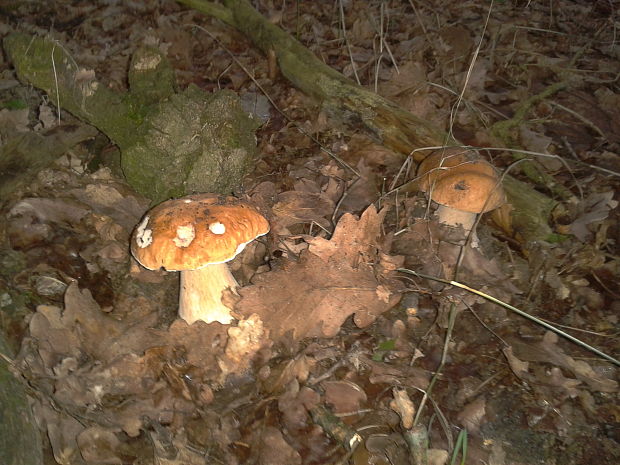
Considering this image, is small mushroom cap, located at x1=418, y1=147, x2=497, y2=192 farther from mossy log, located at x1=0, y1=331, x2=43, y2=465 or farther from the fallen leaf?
mossy log, located at x1=0, y1=331, x2=43, y2=465

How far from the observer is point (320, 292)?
8.64ft

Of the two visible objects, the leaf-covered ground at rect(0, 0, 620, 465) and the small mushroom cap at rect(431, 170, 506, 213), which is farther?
the small mushroom cap at rect(431, 170, 506, 213)

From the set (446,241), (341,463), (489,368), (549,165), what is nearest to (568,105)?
(549,165)

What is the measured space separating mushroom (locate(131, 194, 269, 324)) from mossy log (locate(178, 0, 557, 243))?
1.70 meters

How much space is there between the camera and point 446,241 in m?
3.21

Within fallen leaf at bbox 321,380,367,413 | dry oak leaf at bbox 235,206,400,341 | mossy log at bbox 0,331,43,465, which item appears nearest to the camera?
mossy log at bbox 0,331,43,465

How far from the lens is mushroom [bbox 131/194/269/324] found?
2402mm

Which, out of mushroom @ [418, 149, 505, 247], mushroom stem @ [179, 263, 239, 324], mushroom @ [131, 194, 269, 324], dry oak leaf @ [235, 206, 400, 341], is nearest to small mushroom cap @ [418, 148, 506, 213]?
mushroom @ [418, 149, 505, 247]

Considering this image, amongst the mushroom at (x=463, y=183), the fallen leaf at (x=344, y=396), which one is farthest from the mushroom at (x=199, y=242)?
the mushroom at (x=463, y=183)

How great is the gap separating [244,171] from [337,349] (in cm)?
190

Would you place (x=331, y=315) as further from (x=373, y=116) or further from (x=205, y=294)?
(x=373, y=116)

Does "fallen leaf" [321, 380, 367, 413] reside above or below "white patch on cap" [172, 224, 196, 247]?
below

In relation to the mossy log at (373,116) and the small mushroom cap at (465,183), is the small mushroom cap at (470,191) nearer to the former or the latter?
the small mushroom cap at (465,183)

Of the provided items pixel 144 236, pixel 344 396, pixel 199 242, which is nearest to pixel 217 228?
pixel 199 242
